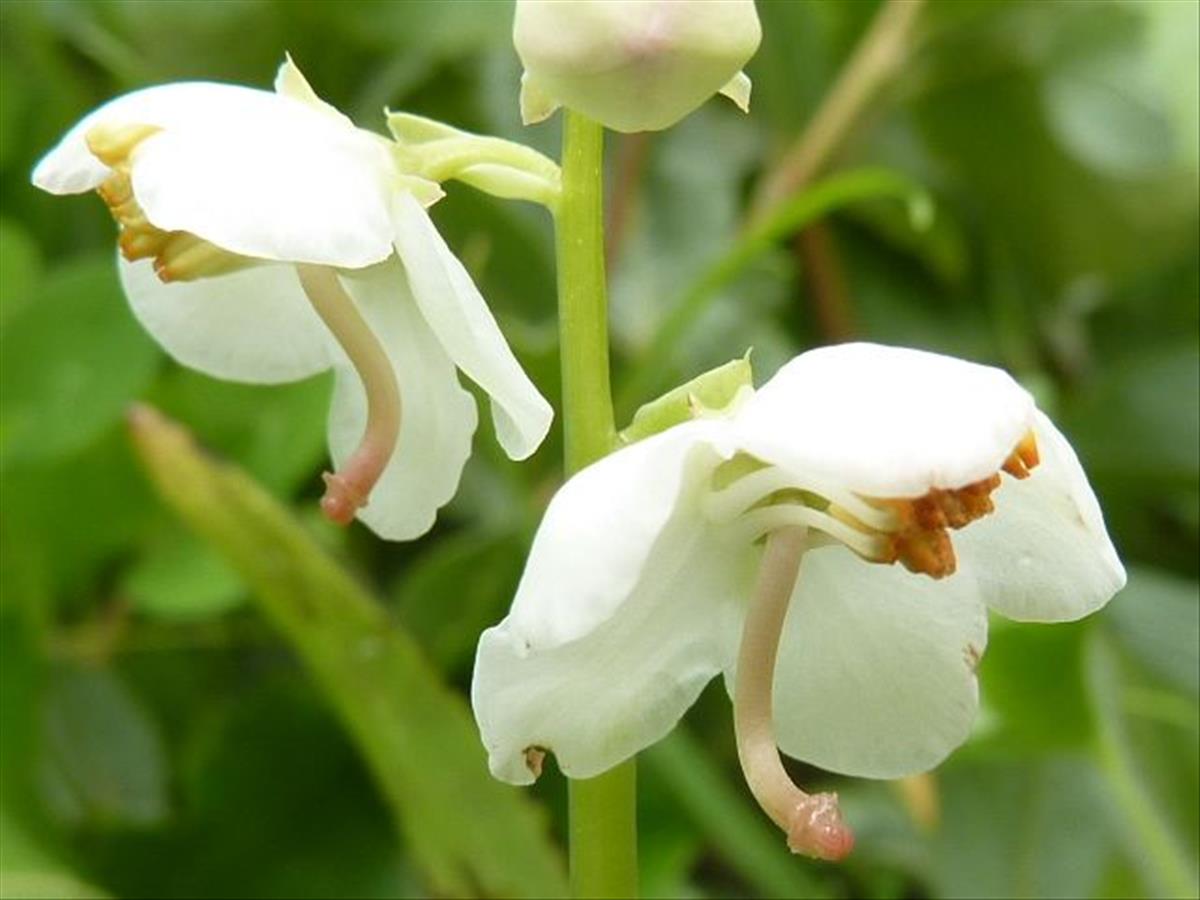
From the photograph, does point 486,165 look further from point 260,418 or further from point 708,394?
point 260,418

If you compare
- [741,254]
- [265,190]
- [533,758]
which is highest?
[265,190]

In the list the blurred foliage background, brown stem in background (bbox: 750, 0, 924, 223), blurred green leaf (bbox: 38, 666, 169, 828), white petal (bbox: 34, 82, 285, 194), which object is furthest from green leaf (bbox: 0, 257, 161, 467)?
brown stem in background (bbox: 750, 0, 924, 223)

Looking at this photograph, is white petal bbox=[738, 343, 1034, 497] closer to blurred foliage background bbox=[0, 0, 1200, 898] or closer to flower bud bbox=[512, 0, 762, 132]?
flower bud bbox=[512, 0, 762, 132]

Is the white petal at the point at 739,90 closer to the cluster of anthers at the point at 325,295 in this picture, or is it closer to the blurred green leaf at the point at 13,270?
the cluster of anthers at the point at 325,295

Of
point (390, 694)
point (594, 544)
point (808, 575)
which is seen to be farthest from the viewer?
point (390, 694)

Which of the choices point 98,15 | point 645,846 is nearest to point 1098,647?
point 645,846

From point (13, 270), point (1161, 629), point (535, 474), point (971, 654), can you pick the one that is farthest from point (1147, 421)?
point (13, 270)

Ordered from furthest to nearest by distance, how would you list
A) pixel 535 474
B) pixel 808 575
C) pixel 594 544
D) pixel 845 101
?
1. pixel 845 101
2. pixel 535 474
3. pixel 808 575
4. pixel 594 544
